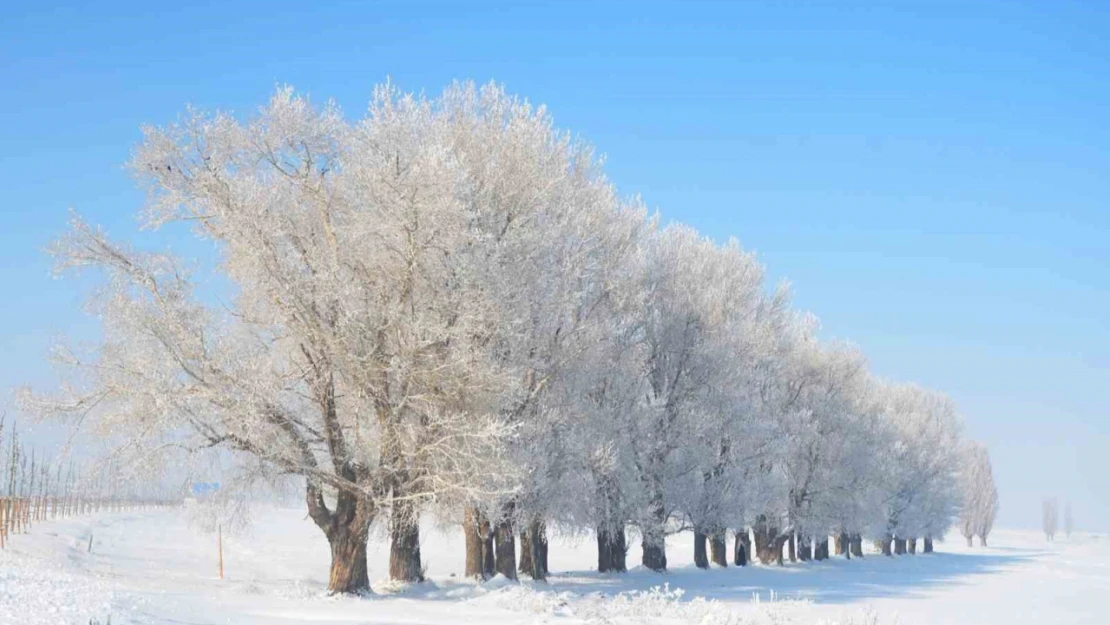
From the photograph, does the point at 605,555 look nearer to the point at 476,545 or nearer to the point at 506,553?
the point at 506,553

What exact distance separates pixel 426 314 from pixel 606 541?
718 inches

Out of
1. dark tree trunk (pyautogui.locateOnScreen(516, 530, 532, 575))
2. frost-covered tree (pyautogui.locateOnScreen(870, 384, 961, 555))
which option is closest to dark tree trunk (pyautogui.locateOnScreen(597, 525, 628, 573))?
dark tree trunk (pyautogui.locateOnScreen(516, 530, 532, 575))

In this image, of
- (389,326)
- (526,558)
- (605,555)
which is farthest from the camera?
(605,555)

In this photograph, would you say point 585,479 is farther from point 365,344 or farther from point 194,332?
point 194,332

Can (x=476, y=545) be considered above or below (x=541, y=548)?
above

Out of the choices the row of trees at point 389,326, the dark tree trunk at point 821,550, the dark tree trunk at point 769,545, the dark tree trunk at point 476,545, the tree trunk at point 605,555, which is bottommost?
the dark tree trunk at point 821,550

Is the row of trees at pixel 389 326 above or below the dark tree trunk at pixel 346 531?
above

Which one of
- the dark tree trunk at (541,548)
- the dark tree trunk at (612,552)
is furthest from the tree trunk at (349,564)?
the dark tree trunk at (612,552)

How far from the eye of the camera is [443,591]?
25234mm

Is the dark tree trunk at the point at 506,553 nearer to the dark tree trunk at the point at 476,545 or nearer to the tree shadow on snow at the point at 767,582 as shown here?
the dark tree trunk at the point at 476,545

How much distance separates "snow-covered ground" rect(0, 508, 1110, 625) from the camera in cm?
1617

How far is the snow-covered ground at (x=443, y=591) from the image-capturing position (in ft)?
53.1

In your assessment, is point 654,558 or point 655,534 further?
point 654,558

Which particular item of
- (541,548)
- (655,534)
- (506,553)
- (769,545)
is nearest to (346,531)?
(506,553)
